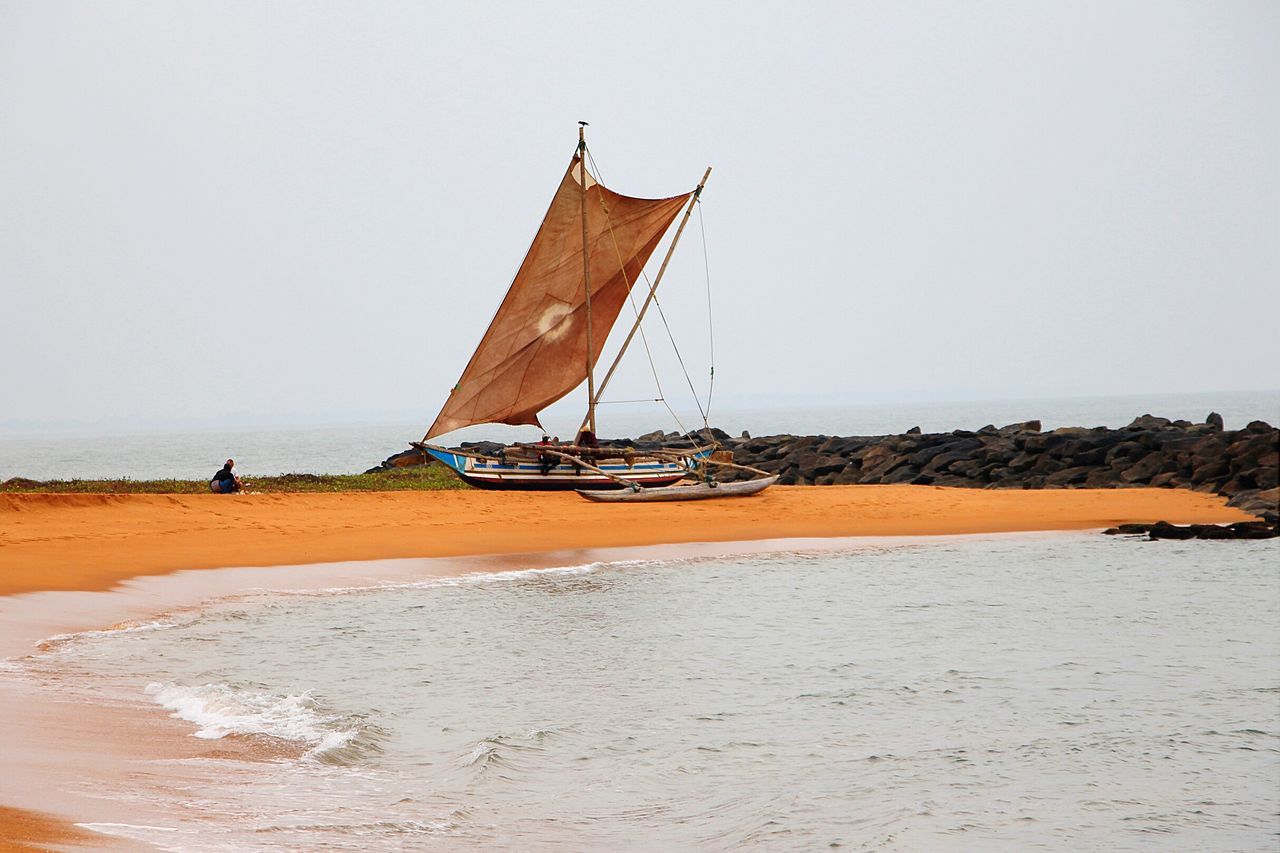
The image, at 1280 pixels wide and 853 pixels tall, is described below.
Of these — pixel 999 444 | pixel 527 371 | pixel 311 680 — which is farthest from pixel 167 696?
pixel 999 444

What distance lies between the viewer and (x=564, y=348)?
31.2 metres

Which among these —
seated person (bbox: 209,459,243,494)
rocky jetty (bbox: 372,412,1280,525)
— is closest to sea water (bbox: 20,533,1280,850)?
seated person (bbox: 209,459,243,494)

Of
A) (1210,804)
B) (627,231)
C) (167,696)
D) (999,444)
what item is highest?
(627,231)

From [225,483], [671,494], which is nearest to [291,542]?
[225,483]

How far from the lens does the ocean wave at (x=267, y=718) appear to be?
9.25 m

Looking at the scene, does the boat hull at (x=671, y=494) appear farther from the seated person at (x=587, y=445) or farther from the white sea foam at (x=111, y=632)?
the white sea foam at (x=111, y=632)

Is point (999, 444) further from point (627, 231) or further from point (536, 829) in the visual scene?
point (536, 829)

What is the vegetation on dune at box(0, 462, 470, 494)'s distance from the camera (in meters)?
26.4

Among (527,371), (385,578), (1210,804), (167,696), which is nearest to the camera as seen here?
(1210,804)

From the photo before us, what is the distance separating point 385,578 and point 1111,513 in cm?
1740

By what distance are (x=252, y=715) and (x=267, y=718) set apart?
156mm

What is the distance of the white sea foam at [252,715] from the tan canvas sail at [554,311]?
759 inches

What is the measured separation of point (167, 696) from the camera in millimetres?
10281

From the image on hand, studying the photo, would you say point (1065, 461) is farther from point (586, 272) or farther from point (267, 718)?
point (267, 718)
